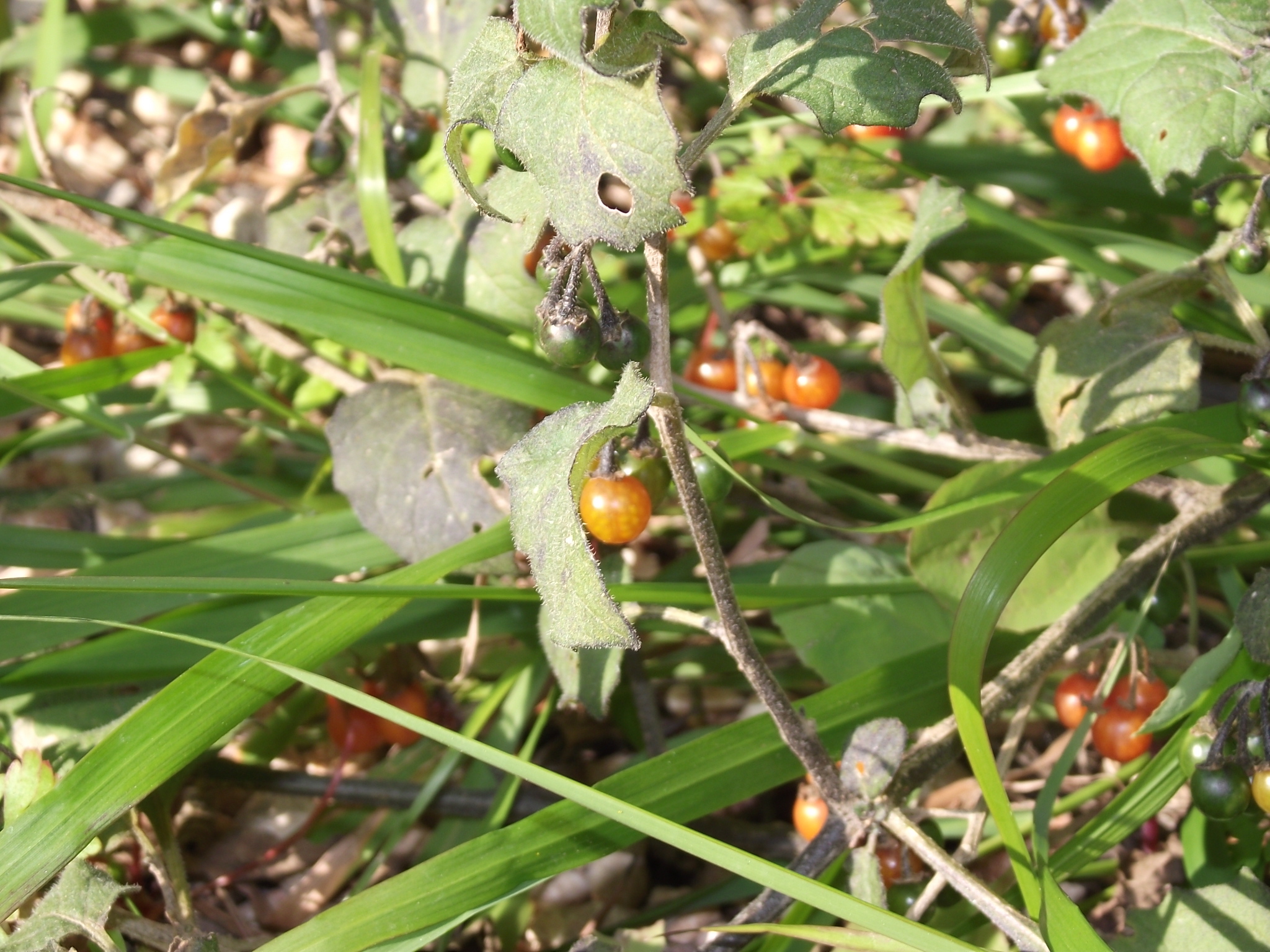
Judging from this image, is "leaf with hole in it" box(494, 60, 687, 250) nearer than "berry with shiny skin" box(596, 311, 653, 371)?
Yes

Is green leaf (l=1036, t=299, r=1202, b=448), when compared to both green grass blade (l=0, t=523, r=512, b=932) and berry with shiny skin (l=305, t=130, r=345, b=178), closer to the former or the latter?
green grass blade (l=0, t=523, r=512, b=932)

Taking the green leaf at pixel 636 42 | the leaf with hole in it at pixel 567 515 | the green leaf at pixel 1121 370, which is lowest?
the green leaf at pixel 1121 370

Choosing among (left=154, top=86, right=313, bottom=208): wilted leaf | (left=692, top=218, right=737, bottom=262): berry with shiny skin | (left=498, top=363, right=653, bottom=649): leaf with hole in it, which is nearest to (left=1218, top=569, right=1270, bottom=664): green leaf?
(left=498, top=363, right=653, bottom=649): leaf with hole in it

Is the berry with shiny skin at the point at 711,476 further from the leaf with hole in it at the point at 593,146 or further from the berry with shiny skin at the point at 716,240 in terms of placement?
the berry with shiny skin at the point at 716,240

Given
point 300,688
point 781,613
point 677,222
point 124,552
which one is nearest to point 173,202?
point 124,552

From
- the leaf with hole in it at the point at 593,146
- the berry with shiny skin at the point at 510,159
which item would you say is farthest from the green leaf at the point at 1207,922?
the berry with shiny skin at the point at 510,159

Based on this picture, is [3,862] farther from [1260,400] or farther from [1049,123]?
[1049,123]
